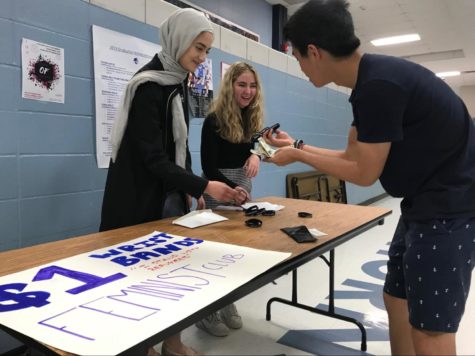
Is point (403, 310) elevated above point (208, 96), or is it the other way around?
point (208, 96)

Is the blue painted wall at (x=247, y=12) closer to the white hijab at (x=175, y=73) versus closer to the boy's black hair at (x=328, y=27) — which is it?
the white hijab at (x=175, y=73)

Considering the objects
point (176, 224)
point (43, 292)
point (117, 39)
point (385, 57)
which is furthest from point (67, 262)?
point (117, 39)

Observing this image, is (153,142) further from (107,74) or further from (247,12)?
(247,12)

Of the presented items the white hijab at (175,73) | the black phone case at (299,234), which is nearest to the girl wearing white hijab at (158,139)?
the white hijab at (175,73)

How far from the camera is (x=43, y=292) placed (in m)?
0.80

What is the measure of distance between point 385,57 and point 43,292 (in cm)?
99

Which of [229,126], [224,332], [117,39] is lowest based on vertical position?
[224,332]

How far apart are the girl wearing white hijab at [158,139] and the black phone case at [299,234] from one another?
247 mm

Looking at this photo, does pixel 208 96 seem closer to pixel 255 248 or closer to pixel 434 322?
pixel 255 248

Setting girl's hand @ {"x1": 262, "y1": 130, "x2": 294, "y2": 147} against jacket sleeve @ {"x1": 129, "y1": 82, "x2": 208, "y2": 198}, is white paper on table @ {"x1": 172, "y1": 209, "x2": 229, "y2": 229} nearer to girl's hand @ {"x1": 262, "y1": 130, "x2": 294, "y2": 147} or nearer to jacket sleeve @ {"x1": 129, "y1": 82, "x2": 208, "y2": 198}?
jacket sleeve @ {"x1": 129, "y1": 82, "x2": 208, "y2": 198}

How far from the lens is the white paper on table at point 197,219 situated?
4.63 feet

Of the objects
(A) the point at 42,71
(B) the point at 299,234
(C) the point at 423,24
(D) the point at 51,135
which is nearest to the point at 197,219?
(B) the point at 299,234

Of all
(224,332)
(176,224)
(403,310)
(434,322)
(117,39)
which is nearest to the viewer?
(434,322)

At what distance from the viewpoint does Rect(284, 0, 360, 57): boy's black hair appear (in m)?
0.98
